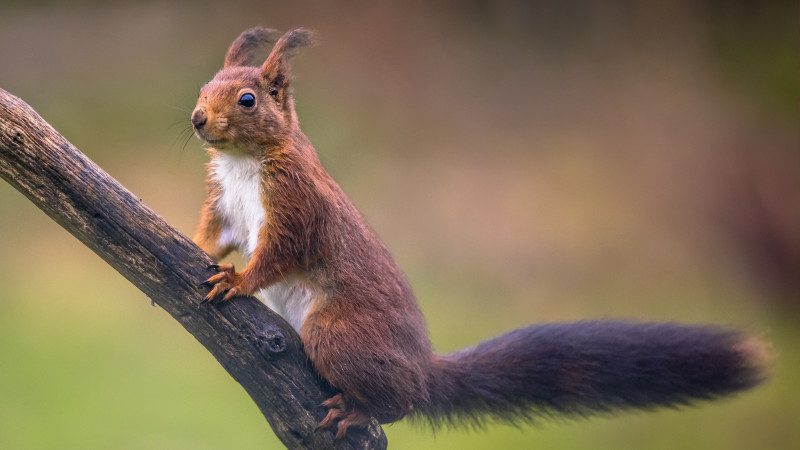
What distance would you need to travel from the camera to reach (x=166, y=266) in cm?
185

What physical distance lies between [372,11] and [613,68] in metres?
1.11

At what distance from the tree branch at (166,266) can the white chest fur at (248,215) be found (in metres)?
0.09

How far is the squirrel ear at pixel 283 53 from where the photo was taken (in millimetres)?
Result: 1971

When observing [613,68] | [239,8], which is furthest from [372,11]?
[613,68]

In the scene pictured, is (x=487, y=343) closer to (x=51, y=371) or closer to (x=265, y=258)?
(x=265, y=258)

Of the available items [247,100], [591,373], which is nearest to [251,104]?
[247,100]

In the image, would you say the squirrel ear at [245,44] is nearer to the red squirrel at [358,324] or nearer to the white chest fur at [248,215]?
the red squirrel at [358,324]

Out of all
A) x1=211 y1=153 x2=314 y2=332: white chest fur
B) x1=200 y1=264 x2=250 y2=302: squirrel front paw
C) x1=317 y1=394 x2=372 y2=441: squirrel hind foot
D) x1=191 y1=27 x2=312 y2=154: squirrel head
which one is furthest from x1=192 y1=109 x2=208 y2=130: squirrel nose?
x1=317 y1=394 x2=372 y2=441: squirrel hind foot

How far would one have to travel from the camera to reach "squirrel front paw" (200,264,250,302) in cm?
187

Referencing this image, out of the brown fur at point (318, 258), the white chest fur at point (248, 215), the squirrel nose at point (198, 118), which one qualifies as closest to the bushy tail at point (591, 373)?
the brown fur at point (318, 258)

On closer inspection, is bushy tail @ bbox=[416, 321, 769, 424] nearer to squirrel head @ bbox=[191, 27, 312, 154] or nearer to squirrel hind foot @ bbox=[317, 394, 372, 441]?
squirrel hind foot @ bbox=[317, 394, 372, 441]

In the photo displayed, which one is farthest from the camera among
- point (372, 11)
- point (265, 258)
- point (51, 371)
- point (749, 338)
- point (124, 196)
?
point (372, 11)

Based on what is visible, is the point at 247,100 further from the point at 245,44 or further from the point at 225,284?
the point at 225,284

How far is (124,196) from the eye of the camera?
1827 mm
